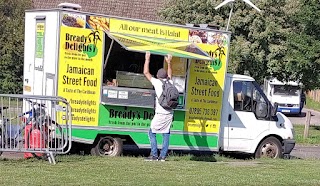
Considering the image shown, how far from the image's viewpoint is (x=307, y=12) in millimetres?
25391

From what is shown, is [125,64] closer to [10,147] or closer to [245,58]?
[10,147]

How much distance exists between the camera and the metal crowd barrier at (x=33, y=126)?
463 inches

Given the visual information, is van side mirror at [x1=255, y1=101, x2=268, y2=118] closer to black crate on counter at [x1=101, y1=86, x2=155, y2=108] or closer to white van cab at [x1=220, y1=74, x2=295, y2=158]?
white van cab at [x1=220, y1=74, x2=295, y2=158]

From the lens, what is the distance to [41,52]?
555 inches

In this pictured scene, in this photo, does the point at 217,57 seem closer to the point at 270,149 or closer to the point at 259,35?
the point at 270,149

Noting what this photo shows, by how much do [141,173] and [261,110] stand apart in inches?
227

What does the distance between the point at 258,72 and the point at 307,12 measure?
4.59 meters

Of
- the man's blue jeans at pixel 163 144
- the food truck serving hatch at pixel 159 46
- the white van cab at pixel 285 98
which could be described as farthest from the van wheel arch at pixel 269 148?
the white van cab at pixel 285 98

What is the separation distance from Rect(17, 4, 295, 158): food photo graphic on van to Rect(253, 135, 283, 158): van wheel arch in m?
0.05

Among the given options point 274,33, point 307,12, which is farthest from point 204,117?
point 274,33

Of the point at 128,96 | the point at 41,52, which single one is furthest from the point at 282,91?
the point at 41,52

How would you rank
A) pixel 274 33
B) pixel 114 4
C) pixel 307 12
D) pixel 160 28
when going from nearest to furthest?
pixel 160 28 → pixel 307 12 → pixel 274 33 → pixel 114 4

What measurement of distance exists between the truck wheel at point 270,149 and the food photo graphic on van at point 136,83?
0.16 ft

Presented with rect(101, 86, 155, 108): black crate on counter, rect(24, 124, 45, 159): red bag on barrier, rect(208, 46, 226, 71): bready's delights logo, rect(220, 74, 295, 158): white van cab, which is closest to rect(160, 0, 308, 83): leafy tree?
rect(220, 74, 295, 158): white van cab
